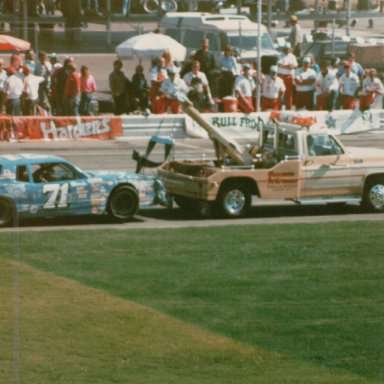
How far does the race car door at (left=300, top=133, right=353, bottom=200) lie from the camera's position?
23.0 meters

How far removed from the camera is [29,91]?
3153cm

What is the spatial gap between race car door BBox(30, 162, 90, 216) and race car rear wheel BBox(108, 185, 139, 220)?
51cm

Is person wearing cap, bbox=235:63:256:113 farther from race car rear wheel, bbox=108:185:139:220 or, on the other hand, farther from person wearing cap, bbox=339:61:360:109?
race car rear wheel, bbox=108:185:139:220

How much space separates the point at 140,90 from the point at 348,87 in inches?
209

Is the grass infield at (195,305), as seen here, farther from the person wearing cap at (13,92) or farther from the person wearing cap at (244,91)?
the person wearing cap at (244,91)

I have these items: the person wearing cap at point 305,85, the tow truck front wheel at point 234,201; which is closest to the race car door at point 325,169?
the tow truck front wheel at point 234,201

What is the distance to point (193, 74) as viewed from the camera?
32.8m

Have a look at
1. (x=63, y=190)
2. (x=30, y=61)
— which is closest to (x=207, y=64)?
(x=30, y=61)

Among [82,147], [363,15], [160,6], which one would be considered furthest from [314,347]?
[363,15]

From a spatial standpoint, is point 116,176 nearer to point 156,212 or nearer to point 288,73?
point 156,212

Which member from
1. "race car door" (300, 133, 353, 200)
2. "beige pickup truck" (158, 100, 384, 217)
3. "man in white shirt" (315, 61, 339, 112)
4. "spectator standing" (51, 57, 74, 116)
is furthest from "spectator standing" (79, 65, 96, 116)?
"race car door" (300, 133, 353, 200)

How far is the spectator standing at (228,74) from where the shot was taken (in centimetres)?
3456

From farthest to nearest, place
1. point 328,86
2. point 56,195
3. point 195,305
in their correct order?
1. point 328,86
2. point 56,195
3. point 195,305

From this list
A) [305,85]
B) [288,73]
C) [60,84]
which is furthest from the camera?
[288,73]
